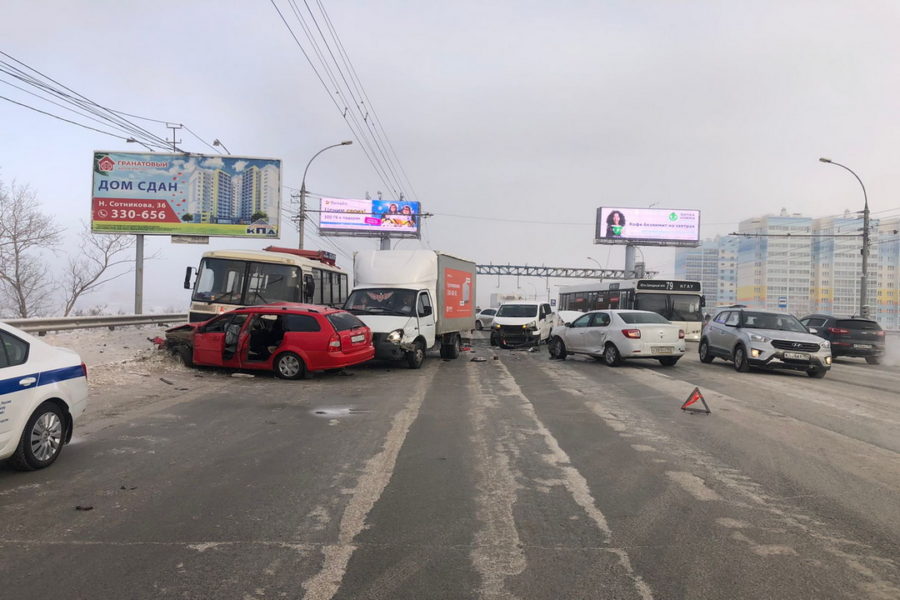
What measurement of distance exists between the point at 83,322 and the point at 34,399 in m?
15.2

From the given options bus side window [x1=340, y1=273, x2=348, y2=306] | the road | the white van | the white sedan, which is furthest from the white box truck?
bus side window [x1=340, y1=273, x2=348, y2=306]

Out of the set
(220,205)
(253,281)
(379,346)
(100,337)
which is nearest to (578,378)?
(379,346)

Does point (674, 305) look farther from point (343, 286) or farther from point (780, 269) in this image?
point (780, 269)

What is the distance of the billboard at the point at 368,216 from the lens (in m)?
56.8

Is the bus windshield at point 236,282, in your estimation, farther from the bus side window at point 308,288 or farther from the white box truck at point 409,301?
the white box truck at point 409,301

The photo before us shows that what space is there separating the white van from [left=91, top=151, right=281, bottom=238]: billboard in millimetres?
12590

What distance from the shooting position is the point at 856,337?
63.8 ft

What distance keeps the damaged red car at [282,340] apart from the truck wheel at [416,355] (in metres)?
1.89

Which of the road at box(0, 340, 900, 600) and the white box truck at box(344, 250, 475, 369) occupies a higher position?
the white box truck at box(344, 250, 475, 369)

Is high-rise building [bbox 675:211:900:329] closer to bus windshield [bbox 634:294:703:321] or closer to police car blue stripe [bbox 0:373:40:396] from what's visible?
bus windshield [bbox 634:294:703:321]

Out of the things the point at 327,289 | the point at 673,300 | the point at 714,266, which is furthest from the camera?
the point at 714,266

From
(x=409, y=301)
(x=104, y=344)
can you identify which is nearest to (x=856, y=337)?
(x=409, y=301)

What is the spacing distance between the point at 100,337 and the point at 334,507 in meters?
15.7

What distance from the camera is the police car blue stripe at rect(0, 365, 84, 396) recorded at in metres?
4.76
